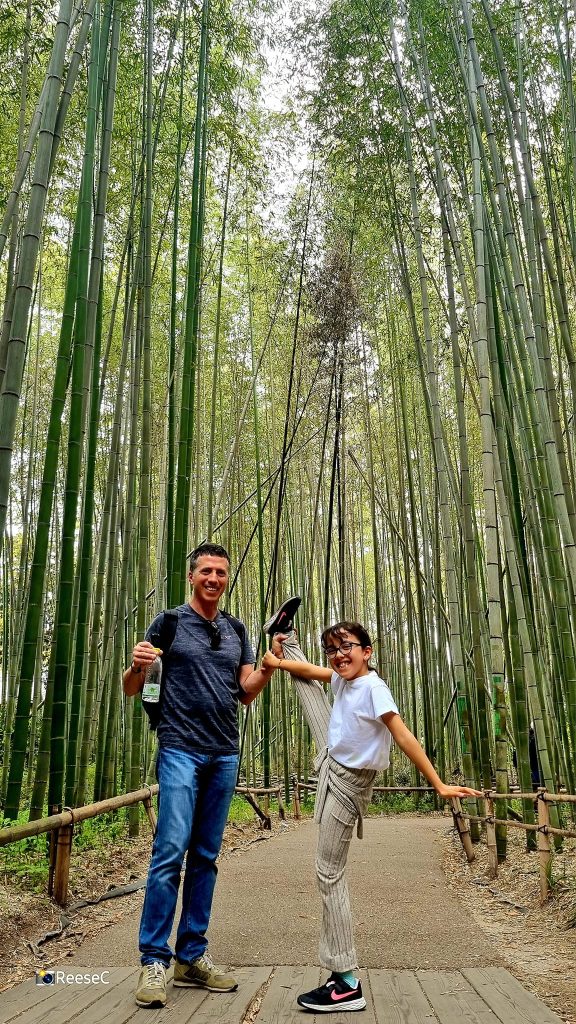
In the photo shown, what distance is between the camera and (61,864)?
102 inches

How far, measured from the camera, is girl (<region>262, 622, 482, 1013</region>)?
1.67m

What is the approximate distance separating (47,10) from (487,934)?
4.96 metres

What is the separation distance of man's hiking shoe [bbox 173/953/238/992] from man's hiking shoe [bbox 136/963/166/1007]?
120 mm

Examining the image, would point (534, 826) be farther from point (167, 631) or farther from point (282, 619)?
point (167, 631)

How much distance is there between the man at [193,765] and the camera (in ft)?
5.72

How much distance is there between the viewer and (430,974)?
6.22 ft

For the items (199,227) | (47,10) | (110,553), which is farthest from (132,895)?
(47,10)

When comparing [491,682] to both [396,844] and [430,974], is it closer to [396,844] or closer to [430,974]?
[430,974]

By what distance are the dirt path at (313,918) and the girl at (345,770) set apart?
439 millimetres

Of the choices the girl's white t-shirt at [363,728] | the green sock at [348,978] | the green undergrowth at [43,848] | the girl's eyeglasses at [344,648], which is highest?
the girl's eyeglasses at [344,648]

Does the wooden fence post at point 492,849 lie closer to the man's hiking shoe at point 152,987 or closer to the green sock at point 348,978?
the green sock at point 348,978

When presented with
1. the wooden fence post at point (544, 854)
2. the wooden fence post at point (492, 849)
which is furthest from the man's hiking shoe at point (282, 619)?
the wooden fence post at point (492, 849)

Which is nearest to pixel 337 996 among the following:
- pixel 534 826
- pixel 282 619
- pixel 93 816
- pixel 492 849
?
pixel 282 619

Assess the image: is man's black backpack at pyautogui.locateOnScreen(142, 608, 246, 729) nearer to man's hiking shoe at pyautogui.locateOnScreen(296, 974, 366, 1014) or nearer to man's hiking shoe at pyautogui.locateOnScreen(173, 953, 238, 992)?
man's hiking shoe at pyautogui.locateOnScreen(173, 953, 238, 992)
